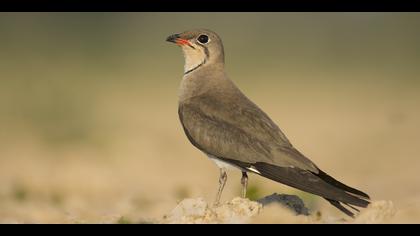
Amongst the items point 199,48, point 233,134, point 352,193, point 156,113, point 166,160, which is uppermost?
point 199,48

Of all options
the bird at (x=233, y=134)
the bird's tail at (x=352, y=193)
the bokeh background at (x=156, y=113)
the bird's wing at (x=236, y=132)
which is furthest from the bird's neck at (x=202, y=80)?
the bird's tail at (x=352, y=193)

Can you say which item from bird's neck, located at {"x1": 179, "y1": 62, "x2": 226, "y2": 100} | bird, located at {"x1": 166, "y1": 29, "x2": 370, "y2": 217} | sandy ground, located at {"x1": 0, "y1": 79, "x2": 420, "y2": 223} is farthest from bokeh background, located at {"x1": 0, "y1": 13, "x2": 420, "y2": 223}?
bird's neck, located at {"x1": 179, "y1": 62, "x2": 226, "y2": 100}

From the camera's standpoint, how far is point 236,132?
8.66 meters

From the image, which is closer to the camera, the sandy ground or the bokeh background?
the sandy ground

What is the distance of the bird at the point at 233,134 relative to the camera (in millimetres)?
8008

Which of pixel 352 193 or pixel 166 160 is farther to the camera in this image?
pixel 166 160

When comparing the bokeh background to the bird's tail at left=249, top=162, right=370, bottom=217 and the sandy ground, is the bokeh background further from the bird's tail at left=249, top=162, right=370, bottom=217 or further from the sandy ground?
the bird's tail at left=249, top=162, right=370, bottom=217

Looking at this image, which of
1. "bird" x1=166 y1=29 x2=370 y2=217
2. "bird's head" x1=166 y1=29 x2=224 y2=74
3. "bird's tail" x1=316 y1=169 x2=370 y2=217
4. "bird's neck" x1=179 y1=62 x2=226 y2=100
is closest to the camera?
"bird's tail" x1=316 y1=169 x2=370 y2=217

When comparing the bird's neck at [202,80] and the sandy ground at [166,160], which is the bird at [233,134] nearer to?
the bird's neck at [202,80]

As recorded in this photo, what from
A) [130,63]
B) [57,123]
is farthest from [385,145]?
[130,63]

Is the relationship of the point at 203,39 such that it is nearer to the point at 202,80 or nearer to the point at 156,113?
the point at 202,80

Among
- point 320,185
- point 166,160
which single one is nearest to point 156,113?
point 166,160

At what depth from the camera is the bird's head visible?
31.8 feet

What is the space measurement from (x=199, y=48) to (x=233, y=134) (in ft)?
4.66
